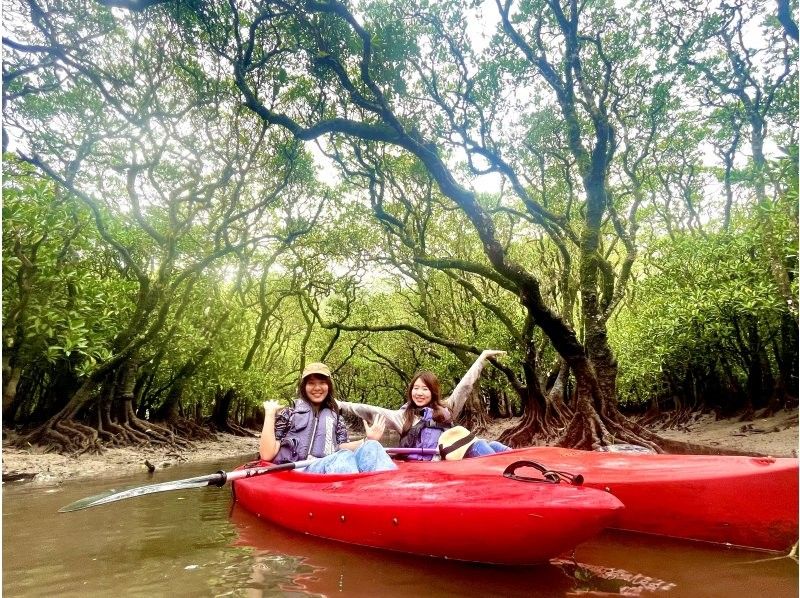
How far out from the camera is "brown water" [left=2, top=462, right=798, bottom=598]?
309 cm

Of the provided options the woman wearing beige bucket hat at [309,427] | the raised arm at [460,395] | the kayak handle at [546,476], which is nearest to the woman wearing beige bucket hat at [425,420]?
the raised arm at [460,395]

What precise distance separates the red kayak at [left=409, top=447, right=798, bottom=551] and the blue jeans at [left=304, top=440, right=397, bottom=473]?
5.58 ft

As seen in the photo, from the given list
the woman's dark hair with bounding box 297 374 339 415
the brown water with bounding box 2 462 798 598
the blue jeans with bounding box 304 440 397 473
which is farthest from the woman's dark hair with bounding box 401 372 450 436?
the brown water with bounding box 2 462 798 598

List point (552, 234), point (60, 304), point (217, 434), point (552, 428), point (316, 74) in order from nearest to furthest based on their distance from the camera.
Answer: point (60, 304)
point (316, 74)
point (552, 234)
point (552, 428)
point (217, 434)

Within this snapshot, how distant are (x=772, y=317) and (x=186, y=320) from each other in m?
14.2

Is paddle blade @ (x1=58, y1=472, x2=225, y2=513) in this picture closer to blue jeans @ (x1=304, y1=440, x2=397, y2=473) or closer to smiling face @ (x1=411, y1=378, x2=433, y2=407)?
blue jeans @ (x1=304, y1=440, x2=397, y2=473)

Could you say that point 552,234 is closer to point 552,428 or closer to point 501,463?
point 552,428

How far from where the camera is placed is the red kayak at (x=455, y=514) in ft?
10.2

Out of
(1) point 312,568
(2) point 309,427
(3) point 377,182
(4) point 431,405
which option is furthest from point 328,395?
(3) point 377,182

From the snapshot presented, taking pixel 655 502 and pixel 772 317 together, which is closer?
pixel 655 502

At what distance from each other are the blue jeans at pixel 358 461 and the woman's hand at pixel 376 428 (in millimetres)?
662

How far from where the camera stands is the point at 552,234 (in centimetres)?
1209

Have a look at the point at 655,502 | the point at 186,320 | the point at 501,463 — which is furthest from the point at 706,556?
the point at 186,320

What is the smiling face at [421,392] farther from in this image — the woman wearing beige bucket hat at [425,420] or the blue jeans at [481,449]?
the blue jeans at [481,449]
